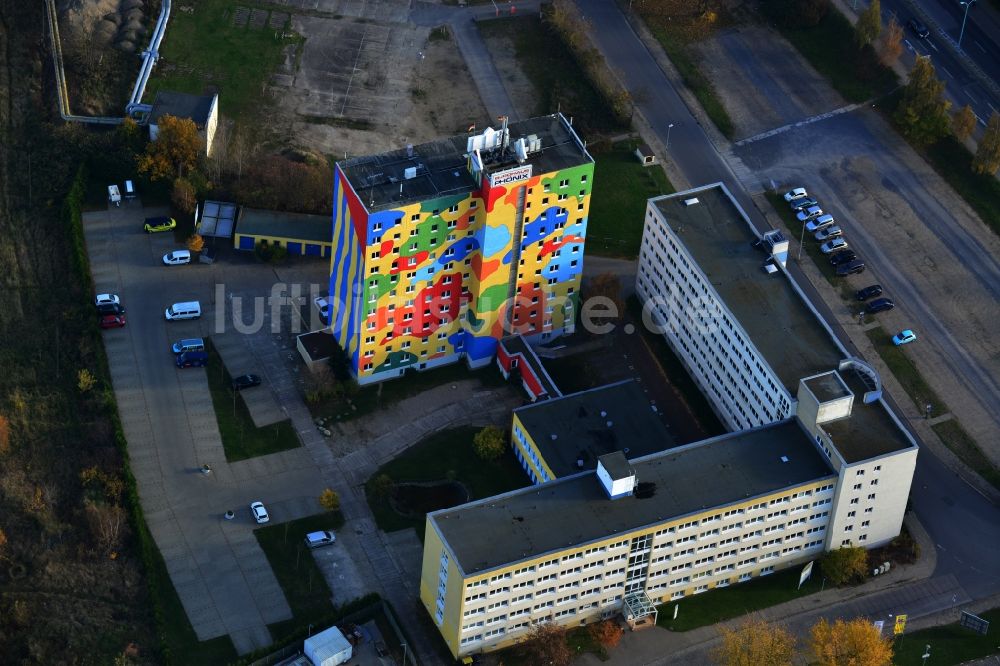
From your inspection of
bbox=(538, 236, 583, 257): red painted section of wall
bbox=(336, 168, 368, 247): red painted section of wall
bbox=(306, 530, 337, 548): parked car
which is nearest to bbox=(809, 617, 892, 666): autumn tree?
bbox=(306, 530, 337, 548): parked car

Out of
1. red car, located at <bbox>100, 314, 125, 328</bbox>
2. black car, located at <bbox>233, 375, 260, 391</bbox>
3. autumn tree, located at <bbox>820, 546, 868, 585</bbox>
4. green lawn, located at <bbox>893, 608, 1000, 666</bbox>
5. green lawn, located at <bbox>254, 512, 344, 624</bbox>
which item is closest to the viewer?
green lawn, located at <bbox>893, 608, 1000, 666</bbox>

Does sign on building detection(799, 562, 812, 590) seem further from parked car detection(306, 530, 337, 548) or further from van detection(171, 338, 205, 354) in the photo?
van detection(171, 338, 205, 354)

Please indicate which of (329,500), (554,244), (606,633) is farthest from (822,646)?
(554,244)

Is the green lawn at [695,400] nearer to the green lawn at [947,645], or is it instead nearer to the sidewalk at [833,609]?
the sidewalk at [833,609]

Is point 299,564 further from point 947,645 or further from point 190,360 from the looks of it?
point 947,645

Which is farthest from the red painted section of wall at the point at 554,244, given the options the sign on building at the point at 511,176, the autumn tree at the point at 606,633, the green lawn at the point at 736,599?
the autumn tree at the point at 606,633

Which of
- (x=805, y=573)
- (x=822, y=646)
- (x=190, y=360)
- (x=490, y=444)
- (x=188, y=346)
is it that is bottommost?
(x=805, y=573)
